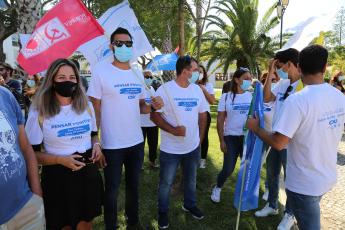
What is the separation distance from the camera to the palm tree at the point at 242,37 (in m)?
20.2

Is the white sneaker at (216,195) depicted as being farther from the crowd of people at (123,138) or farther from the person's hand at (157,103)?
the person's hand at (157,103)

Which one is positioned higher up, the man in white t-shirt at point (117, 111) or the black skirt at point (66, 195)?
the man in white t-shirt at point (117, 111)

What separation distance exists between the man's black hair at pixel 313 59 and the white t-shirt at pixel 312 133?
13cm

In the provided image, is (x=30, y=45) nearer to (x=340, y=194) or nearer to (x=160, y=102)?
(x=160, y=102)

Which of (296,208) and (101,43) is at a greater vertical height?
(101,43)

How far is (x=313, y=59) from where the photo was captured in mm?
2486

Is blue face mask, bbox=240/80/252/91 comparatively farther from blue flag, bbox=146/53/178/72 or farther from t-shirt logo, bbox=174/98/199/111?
blue flag, bbox=146/53/178/72

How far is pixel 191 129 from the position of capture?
3980mm

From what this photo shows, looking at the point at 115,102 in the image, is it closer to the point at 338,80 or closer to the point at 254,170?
the point at 254,170

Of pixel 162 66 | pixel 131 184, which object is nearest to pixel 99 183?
pixel 131 184

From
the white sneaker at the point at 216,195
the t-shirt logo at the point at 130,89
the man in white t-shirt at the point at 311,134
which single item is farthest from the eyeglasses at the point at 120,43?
the white sneaker at the point at 216,195

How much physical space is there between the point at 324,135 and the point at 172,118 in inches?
72.8

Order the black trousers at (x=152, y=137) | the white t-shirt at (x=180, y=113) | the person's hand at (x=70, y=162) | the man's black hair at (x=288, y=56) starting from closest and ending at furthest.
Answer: the person's hand at (x=70, y=162) → the man's black hair at (x=288, y=56) → the white t-shirt at (x=180, y=113) → the black trousers at (x=152, y=137)

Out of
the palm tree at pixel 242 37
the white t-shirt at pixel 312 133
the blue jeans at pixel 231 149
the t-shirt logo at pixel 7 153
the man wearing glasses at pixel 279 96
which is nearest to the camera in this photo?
the t-shirt logo at pixel 7 153
